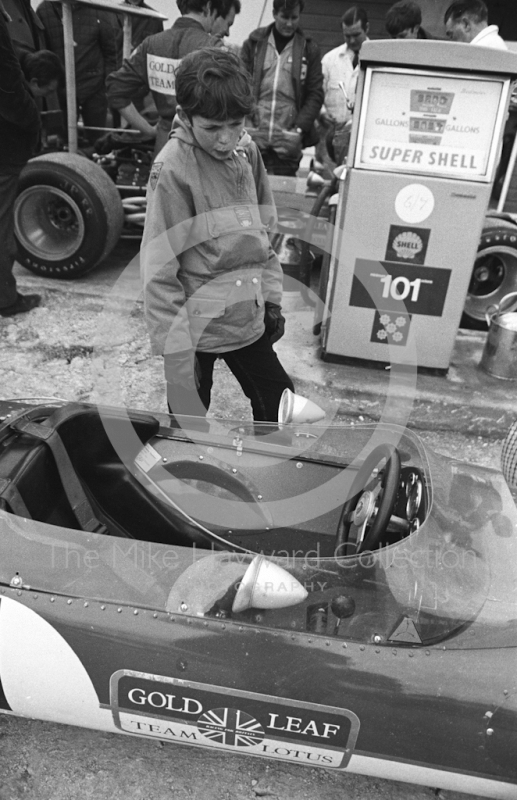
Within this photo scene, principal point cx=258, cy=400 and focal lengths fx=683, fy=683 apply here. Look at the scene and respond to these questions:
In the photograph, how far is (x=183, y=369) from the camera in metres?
2.62

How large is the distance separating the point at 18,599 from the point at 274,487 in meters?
1.02

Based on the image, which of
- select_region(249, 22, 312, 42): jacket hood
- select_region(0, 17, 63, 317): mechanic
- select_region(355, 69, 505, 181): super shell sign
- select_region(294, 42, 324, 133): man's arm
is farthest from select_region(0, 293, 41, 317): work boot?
select_region(249, 22, 312, 42): jacket hood

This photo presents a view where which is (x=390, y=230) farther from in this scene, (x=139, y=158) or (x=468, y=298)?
(x=139, y=158)

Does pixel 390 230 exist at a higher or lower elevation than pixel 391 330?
higher

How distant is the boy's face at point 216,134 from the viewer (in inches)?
90.7

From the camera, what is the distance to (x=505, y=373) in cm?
457

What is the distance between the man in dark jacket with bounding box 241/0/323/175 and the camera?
564 cm

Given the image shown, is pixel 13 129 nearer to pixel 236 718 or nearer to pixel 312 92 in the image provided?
pixel 312 92

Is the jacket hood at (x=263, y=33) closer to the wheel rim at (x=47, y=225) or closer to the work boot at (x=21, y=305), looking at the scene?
the wheel rim at (x=47, y=225)

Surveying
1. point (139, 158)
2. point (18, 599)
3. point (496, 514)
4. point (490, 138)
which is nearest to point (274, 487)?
point (496, 514)

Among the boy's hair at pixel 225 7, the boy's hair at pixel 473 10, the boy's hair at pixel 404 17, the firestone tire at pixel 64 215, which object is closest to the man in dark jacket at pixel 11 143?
the firestone tire at pixel 64 215

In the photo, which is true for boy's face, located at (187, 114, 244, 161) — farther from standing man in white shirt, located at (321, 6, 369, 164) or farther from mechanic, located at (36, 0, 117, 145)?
mechanic, located at (36, 0, 117, 145)

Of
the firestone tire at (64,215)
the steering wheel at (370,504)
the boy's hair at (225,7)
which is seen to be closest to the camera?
the steering wheel at (370,504)

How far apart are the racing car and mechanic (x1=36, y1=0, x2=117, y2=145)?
5.67 meters
